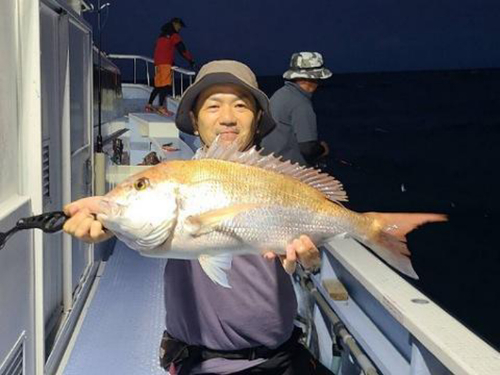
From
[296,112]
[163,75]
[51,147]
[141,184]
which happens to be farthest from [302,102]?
[163,75]

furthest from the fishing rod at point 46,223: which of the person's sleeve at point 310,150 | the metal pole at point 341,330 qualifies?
the person's sleeve at point 310,150

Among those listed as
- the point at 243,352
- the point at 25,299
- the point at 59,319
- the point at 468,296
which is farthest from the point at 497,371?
the point at 468,296

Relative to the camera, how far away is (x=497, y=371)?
1912 mm

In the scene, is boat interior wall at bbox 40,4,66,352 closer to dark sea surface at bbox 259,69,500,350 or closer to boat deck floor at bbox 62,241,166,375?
boat deck floor at bbox 62,241,166,375

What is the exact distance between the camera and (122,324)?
4004mm

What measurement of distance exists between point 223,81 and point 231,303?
2.67ft

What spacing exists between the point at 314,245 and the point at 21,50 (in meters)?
1.50

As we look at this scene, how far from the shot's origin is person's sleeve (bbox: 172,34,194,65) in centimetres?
1395

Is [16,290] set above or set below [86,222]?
below

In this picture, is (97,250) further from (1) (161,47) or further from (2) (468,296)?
(1) (161,47)

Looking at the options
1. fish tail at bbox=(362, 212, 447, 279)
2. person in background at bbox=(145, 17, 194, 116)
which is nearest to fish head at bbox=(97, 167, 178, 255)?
fish tail at bbox=(362, 212, 447, 279)

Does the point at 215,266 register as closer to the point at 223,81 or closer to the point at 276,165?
the point at 276,165

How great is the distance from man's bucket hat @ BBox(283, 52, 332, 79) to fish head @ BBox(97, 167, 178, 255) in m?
4.40

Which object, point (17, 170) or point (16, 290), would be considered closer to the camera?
point (16, 290)
